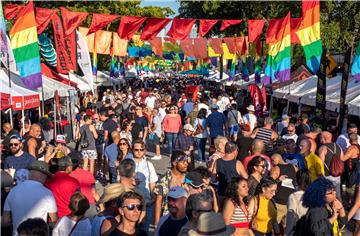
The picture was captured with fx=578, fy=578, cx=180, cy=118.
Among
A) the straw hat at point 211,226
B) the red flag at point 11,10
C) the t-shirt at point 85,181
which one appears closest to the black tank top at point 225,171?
the t-shirt at point 85,181

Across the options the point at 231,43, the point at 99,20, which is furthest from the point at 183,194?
the point at 231,43

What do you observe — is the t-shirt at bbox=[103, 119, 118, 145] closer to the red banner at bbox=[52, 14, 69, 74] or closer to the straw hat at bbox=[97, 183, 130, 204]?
the red banner at bbox=[52, 14, 69, 74]

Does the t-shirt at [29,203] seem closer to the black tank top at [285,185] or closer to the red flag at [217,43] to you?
the black tank top at [285,185]

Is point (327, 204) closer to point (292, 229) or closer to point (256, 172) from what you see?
point (292, 229)

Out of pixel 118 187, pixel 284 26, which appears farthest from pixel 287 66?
pixel 118 187

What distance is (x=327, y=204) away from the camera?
5.24 meters

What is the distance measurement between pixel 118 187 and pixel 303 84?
15634 millimetres

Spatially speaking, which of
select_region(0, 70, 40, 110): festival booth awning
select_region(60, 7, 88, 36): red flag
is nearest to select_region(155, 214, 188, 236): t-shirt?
select_region(0, 70, 40, 110): festival booth awning

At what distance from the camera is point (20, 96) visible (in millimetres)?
12602

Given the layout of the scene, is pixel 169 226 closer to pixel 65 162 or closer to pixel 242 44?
pixel 65 162

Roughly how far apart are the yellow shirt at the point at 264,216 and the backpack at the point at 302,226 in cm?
64

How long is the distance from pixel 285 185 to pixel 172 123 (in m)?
7.36

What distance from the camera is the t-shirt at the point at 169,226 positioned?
4688 millimetres

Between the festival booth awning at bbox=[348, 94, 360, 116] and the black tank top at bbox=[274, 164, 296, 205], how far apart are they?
22.4ft
